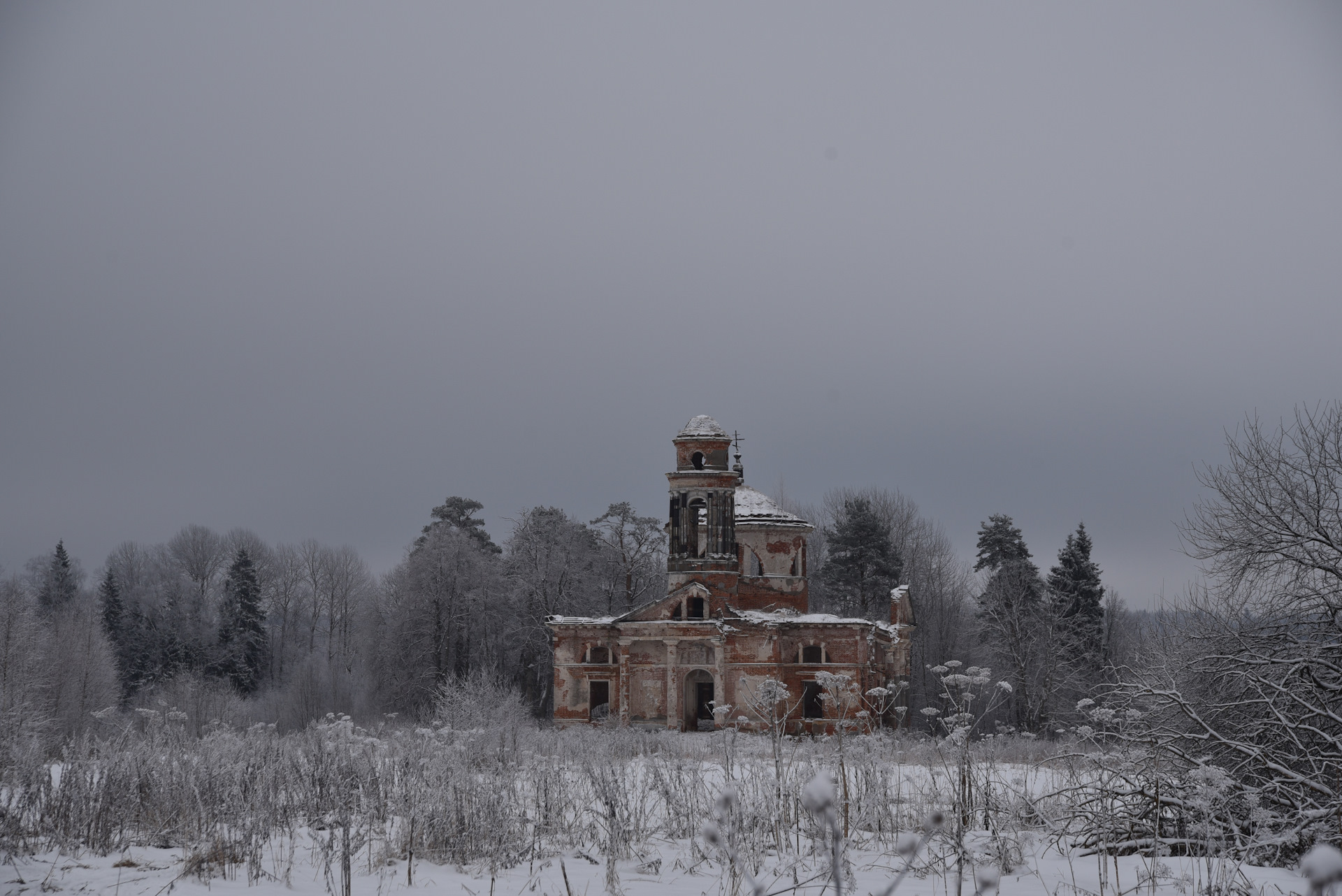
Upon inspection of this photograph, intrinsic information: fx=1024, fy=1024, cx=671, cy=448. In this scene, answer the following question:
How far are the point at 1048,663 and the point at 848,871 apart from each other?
3518 cm

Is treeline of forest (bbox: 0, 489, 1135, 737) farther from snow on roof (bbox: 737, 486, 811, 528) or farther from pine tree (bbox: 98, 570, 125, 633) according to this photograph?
snow on roof (bbox: 737, 486, 811, 528)

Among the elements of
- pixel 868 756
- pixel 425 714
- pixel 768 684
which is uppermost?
pixel 768 684

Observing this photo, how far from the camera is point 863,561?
48.1 meters

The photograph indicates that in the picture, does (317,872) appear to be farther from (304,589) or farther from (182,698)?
(304,589)

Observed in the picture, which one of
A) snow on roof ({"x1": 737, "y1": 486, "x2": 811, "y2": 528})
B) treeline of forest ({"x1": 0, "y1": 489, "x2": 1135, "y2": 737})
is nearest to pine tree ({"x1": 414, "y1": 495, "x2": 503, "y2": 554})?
treeline of forest ({"x1": 0, "y1": 489, "x2": 1135, "y2": 737})

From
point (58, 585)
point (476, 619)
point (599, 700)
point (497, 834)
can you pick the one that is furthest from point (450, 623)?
point (497, 834)

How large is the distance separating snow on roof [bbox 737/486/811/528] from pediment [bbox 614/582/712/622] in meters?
6.50

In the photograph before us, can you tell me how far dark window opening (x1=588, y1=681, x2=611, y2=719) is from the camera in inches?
1367

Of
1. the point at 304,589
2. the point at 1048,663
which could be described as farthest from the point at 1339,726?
the point at 304,589

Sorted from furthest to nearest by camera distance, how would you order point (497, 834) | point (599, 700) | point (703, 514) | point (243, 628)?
1. point (243, 628)
2. point (703, 514)
3. point (599, 700)
4. point (497, 834)

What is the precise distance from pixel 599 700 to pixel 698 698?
3.54m

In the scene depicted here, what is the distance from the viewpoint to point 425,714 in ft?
123

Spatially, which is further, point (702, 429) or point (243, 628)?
point (243, 628)

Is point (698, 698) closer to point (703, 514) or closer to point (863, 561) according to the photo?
point (703, 514)
